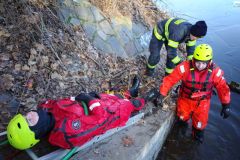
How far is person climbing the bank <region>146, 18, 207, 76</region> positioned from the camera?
595cm

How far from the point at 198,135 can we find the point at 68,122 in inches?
126

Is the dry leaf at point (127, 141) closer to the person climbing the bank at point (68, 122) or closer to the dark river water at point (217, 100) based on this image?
the person climbing the bank at point (68, 122)

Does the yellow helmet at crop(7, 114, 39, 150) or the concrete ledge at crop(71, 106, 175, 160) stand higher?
the yellow helmet at crop(7, 114, 39, 150)

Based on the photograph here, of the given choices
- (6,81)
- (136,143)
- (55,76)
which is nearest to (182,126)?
(136,143)

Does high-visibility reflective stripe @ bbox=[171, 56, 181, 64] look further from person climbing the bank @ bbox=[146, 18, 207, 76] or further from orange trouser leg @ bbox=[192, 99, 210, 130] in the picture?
orange trouser leg @ bbox=[192, 99, 210, 130]

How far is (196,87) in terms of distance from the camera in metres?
5.54

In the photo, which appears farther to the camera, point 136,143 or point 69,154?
point 136,143

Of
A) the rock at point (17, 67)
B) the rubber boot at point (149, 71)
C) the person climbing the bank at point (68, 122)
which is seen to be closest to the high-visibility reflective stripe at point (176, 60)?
the rubber boot at point (149, 71)

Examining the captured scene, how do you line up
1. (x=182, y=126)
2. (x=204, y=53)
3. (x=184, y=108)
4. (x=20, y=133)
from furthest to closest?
1. (x=182, y=126)
2. (x=184, y=108)
3. (x=204, y=53)
4. (x=20, y=133)

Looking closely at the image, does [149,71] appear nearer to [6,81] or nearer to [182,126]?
[182,126]

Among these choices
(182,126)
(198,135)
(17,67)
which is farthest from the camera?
(182,126)

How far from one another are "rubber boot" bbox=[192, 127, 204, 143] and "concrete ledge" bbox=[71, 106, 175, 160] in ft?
2.47

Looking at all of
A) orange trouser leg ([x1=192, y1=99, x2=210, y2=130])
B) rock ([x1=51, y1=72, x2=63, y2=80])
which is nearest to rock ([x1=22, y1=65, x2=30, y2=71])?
rock ([x1=51, y1=72, x2=63, y2=80])

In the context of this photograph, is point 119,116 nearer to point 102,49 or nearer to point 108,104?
point 108,104
